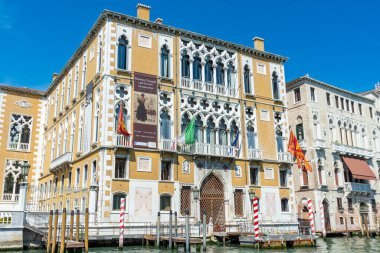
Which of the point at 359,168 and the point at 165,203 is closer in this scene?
the point at 165,203

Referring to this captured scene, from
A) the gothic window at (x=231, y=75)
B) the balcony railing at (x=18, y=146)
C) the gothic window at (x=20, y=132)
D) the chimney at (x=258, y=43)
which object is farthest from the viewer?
the gothic window at (x=20, y=132)

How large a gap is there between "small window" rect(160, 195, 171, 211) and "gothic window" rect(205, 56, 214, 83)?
7.94 metres

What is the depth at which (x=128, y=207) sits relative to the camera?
2125 centimetres

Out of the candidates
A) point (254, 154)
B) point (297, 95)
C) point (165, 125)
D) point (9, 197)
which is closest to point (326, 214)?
point (297, 95)

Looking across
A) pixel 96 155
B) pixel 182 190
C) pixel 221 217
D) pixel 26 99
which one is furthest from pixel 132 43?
pixel 26 99

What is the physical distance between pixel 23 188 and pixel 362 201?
28.2 metres

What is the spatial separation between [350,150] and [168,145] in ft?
63.7

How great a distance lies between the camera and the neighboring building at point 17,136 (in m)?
30.3

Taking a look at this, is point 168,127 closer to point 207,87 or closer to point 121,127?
point 121,127

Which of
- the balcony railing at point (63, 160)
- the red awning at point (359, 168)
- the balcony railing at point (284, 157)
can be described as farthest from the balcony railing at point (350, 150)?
the balcony railing at point (63, 160)

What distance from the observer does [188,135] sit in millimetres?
23312

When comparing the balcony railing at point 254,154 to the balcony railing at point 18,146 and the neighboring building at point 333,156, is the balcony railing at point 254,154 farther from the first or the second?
the balcony railing at point 18,146

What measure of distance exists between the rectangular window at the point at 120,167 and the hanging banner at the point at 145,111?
1038 mm

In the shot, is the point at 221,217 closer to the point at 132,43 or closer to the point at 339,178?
the point at 132,43
